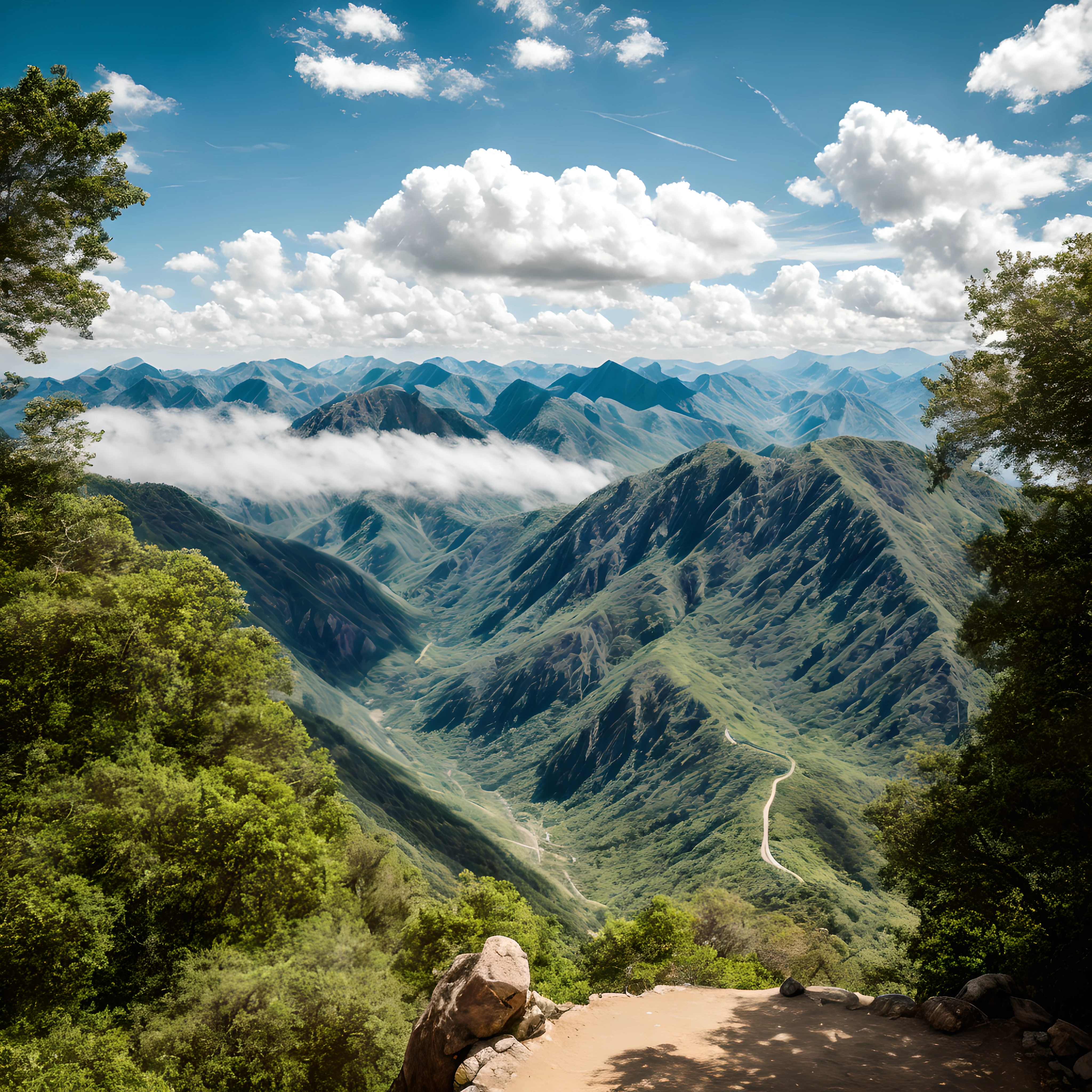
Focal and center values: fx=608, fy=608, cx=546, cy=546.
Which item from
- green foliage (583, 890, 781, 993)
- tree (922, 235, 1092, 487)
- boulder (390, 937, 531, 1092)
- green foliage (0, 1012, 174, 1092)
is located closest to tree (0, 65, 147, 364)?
green foliage (0, 1012, 174, 1092)

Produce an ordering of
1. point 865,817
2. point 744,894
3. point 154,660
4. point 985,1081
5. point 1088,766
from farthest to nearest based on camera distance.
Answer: point 744,894 → point 865,817 → point 154,660 → point 1088,766 → point 985,1081

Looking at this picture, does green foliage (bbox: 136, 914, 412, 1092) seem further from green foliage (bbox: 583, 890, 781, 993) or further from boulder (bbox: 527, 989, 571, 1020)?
green foliage (bbox: 583, 890, 781, 993)

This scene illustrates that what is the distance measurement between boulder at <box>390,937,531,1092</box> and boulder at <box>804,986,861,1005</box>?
1535cm

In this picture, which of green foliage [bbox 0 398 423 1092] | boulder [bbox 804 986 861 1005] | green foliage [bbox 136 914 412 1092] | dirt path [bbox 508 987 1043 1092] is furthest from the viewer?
boulder [bbox 804 986 861 1005]

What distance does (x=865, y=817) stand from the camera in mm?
48625

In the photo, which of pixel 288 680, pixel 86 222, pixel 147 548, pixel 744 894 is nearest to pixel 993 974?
pixel 288 680

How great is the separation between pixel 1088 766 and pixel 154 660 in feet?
151

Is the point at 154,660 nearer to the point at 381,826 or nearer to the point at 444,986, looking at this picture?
the point at 444,986

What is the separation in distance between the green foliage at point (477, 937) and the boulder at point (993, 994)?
103ft

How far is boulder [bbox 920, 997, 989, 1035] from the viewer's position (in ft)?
78.8

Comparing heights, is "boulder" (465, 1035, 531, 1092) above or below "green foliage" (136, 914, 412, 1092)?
above

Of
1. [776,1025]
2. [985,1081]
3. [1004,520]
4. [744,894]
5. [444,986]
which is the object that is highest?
[1004,520]

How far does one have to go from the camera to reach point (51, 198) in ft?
94.0

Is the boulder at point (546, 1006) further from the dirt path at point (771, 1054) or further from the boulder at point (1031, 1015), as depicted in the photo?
the boulder at point (1031, 1015)
